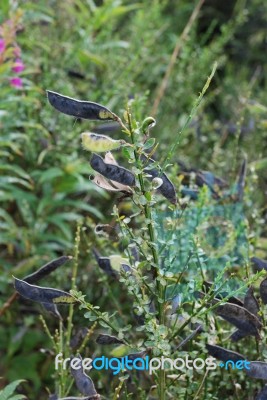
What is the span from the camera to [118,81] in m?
2.63

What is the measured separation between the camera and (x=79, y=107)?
1.05 meters

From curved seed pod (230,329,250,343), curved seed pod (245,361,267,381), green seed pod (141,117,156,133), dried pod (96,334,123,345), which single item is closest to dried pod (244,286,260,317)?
curved seed pod (230,329,250,343)

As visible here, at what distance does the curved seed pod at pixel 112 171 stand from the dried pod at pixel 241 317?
32cm

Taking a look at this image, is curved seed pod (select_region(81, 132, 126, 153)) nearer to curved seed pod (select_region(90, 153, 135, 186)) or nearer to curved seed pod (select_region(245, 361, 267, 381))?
curved seed pod (select_region(90, 153, 135, 186))

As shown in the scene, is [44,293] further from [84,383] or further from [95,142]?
[95,142]

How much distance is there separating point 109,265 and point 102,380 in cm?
37

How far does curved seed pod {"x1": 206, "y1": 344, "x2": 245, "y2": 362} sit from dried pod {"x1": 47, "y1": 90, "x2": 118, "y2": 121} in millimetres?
510

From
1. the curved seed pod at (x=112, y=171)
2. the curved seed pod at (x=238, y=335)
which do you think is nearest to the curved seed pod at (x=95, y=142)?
the curved seed pod at (x=112, y=171)

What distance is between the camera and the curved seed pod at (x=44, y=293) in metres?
1.17

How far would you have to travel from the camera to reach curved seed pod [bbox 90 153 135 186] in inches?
42.0

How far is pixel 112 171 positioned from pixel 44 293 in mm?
281

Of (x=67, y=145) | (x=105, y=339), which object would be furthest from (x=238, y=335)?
(x=67, y=145)

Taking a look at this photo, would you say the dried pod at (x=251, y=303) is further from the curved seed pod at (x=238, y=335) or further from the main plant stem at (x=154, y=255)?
the main plant stem at (x=154, y=255)

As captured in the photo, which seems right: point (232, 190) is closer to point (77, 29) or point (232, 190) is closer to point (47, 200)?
point (47, 200)
